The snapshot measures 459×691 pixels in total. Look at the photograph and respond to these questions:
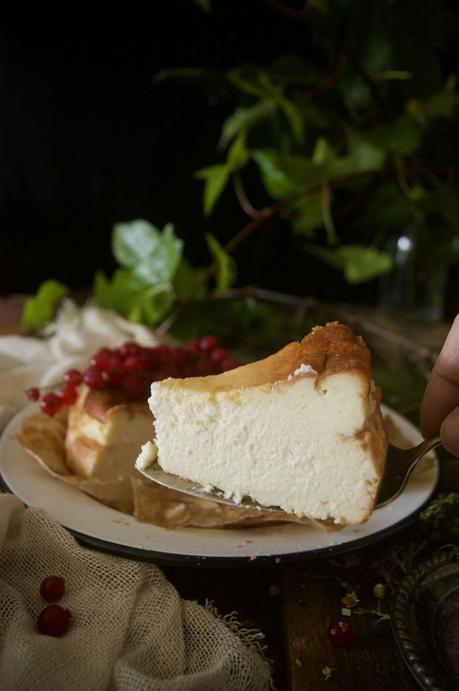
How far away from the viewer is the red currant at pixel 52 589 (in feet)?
3.14

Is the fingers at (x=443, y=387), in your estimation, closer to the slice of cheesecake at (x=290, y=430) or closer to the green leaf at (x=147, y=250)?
the slice of cheesecake at (x=290, y=430)

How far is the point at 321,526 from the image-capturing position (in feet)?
3.42

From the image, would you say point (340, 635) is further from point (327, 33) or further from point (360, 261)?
point (327, 33)

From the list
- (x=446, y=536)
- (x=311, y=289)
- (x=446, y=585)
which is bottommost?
(x=311, y=289)

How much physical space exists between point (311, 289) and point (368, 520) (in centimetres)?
184

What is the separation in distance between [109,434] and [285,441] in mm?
369

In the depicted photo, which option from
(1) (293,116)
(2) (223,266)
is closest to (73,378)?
(2) (223,266)

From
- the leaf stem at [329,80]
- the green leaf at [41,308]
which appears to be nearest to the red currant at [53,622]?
the green leaf at [41,308]

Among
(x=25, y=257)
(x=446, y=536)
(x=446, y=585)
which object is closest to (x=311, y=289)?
(x=25, y=257)

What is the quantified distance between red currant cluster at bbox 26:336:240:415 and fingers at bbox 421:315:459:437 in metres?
0.42

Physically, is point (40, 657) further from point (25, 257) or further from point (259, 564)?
point (25, 257)

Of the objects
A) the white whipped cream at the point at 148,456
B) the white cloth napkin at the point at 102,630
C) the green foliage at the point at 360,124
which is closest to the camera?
the white cloth napkin at the point at 102,630

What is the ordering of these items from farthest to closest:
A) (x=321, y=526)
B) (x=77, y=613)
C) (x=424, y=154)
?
1. (x=424, y=154)
2. (x=321, y=526)
3. (x=77, y=613)

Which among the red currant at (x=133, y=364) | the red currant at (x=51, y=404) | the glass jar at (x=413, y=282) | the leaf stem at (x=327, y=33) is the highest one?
the leaf stem at (x=327, y=33)
